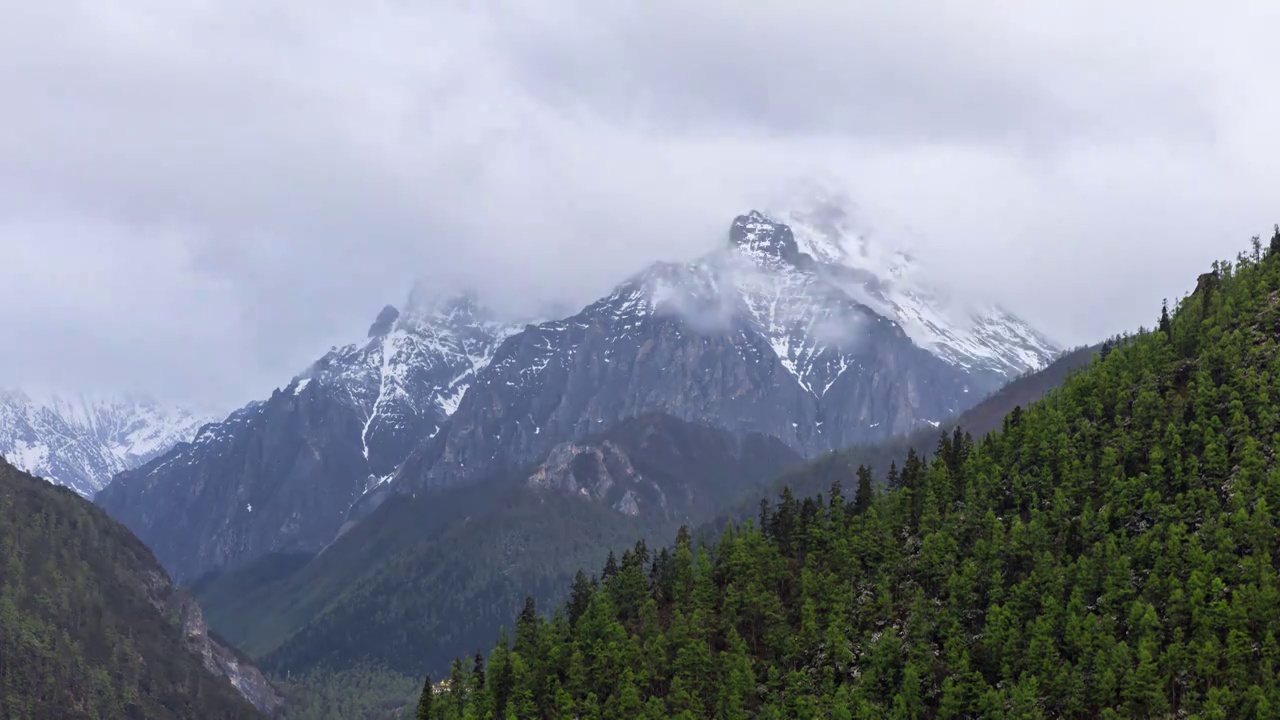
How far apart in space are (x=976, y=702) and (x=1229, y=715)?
34002 millimetres

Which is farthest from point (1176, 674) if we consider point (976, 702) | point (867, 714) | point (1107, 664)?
point (867, 714)

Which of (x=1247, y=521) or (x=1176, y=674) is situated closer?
(x=1176, y=674)

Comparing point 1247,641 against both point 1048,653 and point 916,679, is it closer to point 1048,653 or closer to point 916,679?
point 1048,653

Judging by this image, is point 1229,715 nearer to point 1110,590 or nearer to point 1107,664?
point 1107,664

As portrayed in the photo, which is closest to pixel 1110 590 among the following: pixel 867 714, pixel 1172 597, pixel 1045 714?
pixel 1172 597

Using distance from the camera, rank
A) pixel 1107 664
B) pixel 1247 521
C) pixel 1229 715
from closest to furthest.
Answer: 1. pixel 1229 715
2. pixel 1107 664
3. pixel 1247 521

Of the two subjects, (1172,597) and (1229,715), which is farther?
(1172,597)

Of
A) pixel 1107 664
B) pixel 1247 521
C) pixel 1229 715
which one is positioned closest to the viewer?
pixel 1229 715

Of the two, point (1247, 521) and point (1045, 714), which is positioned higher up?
point (1247, 521)

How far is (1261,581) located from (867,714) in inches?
2271

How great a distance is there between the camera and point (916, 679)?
19512cm

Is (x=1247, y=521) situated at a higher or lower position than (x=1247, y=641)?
higher

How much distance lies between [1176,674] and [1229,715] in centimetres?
1012

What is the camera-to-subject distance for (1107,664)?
183875 millimetres
